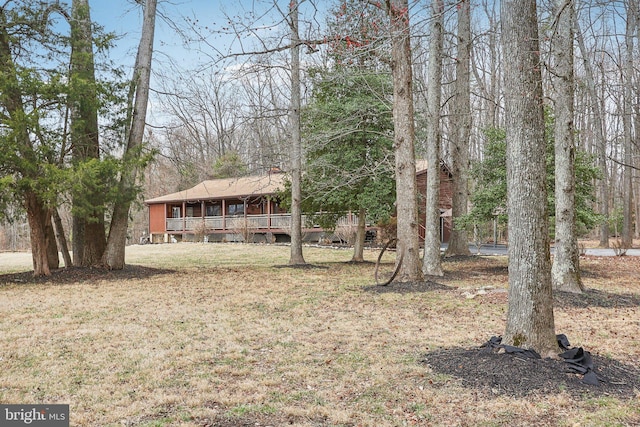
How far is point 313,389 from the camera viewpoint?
394 cm

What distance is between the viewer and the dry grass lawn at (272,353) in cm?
345

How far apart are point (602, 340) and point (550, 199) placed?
23.3 ft

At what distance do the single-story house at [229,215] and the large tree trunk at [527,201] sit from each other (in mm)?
18569

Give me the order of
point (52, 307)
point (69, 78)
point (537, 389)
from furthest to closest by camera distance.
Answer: point (69, 78) → point (52, 307) → point (537, 389)

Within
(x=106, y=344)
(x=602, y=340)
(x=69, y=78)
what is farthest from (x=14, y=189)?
(x=602, y=340)

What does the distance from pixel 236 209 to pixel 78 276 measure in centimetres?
2020

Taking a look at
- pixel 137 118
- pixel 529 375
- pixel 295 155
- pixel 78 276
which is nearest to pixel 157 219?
pixel 295 155

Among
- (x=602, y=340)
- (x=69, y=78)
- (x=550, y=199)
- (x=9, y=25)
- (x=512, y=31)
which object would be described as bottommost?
(x=602, y=340)

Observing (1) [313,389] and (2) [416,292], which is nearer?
(1) [313,389]

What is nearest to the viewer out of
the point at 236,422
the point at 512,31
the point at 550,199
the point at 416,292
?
the point at 236,422

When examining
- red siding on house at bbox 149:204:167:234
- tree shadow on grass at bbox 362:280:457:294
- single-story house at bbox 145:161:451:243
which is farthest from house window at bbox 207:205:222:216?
tree shadow on grass at bbox 362:280:457:294

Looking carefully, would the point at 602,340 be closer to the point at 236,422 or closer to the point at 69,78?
the point at 236,422

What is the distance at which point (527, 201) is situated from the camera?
14.1 feet

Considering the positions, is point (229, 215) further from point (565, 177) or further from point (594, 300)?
point (594, 300)
